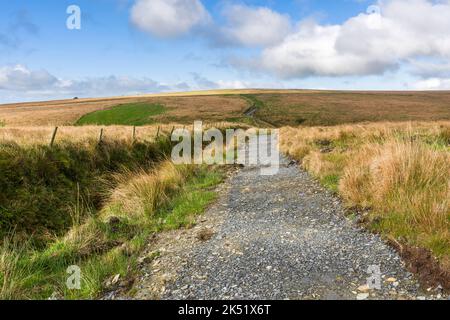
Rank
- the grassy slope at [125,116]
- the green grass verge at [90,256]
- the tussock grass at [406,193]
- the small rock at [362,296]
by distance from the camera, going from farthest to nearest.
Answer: the grassy slope at [125,116], the tussock grass at [406,193], the green grass verge at [90,256], the small rock at [362,296]

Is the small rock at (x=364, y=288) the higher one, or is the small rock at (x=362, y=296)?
the small rock at (x=364, y=288)

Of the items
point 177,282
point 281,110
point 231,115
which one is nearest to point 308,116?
point 281,110

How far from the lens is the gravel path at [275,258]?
15.2ft

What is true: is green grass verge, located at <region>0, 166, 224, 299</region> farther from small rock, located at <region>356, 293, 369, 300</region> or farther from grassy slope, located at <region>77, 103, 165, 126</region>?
grassy slope, located at <region>77, 103, 165, 126</region>

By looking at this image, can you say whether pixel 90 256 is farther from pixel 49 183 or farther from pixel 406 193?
pixel 406 193

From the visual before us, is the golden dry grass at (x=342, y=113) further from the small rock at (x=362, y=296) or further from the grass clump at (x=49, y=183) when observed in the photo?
the small rock at (x=362, y=296)

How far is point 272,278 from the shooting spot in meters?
4.92

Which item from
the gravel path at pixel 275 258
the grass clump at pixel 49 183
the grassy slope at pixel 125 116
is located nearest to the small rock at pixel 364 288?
the gravel path at pixel 275 258

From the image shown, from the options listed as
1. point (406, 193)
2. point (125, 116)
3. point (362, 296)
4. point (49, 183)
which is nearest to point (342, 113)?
point (125, 116)

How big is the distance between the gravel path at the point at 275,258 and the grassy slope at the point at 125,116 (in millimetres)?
52384

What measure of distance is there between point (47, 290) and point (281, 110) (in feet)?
241

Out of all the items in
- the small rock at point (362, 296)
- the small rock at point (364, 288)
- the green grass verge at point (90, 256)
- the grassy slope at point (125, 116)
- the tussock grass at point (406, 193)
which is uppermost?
the grassy slope at point (125, 116)

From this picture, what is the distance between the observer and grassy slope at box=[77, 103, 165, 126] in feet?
200
